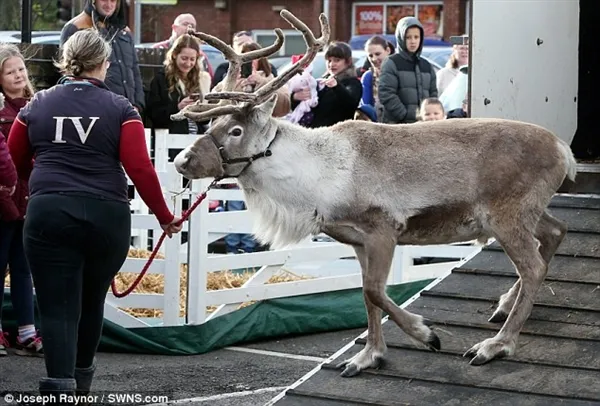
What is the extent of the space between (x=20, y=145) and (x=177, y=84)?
5.03 meters

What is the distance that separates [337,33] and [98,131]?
2674 cm

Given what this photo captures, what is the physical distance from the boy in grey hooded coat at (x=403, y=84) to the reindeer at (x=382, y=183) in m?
5.02

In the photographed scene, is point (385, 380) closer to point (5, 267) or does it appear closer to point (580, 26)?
point (5, 267)

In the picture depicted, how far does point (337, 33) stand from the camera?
107ft

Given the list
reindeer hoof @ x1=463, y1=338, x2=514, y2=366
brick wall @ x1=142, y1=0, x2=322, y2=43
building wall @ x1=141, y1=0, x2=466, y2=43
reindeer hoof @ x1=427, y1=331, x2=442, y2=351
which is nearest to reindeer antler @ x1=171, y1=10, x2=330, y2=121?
reindeer hoof @ x1=427, y1=331, x2=442, y2=351

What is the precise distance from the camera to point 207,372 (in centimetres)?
852

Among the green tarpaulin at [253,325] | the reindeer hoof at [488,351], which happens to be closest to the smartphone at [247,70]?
the green tarpaulin at [253,325]

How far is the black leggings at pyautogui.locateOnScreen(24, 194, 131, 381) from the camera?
6.26 meters

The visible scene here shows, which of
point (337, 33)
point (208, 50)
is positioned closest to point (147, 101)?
point (208, 50)

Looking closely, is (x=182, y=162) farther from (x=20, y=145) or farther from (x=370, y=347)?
(x=370, y=347)

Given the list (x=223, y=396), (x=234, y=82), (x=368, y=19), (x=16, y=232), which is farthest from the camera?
(x=368, y=19)

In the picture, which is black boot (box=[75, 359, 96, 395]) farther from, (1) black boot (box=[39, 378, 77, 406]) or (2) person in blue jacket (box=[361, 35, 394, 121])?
(2) person in blue jacket (box=[361, 35, 394, 121])

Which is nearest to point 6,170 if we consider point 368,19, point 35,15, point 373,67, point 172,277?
point 172,277

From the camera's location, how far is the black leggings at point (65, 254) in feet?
20.5
